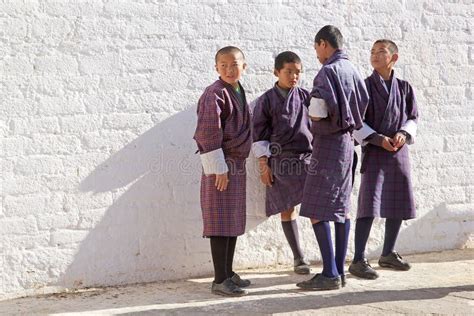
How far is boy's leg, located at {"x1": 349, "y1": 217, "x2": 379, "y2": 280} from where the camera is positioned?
703 centimetres

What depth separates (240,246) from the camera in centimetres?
730

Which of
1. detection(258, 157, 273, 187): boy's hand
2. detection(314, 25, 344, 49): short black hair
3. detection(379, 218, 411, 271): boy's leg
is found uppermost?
detection(314, 25, 344, 49): short black hair

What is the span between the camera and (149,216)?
688 centimetres

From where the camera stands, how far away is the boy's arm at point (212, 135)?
250 inches

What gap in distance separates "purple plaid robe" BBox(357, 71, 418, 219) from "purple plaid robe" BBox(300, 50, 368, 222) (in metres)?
0.55

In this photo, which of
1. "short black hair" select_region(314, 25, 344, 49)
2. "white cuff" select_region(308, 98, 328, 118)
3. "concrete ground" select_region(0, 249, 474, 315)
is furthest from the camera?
"short black hair" select_region(314, 25, 344, 49)

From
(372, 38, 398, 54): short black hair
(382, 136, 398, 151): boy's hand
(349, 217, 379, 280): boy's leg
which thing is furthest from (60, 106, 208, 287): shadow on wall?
(372, 38, 398, 54): short black hair

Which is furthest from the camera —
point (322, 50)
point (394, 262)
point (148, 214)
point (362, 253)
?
point (394, 262)

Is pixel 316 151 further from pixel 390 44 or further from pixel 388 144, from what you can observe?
pixel 390 44

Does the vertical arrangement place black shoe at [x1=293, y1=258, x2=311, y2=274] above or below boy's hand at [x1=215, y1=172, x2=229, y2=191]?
below

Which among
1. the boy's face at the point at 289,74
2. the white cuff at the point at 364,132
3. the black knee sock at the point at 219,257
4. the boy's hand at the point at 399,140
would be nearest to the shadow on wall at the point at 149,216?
the black knee sock at the point at 219,257

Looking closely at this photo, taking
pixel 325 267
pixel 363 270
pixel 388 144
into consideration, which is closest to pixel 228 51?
pixel 388 144

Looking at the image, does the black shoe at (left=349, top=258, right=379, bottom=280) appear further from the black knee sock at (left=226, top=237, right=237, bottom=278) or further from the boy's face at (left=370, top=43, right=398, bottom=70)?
the boy's face at (left=370, top=43, right=398, bottom=70)

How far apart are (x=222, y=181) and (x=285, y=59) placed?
1.24m
